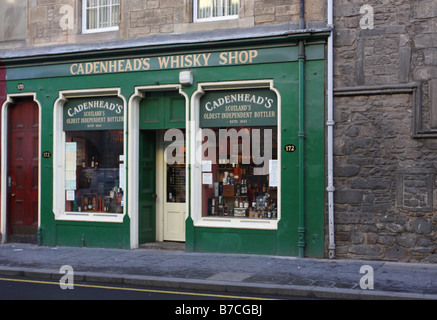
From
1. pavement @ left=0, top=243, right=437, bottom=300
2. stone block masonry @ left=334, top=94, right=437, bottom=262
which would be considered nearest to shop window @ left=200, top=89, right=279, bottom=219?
pavement @ left=0, top=243, right=437, bottom=300

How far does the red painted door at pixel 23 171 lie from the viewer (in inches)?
553

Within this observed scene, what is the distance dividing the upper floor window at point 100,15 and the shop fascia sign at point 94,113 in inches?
68.1

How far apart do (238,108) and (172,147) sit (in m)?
2.11

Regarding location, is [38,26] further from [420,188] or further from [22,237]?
[420,188]

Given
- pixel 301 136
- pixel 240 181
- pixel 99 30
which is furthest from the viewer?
pixel 99 30

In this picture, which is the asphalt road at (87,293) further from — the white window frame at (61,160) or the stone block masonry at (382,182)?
the white window frame at (61,160)

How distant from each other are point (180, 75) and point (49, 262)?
190 inches

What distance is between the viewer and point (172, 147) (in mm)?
13320

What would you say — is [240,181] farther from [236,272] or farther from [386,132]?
[386,132]

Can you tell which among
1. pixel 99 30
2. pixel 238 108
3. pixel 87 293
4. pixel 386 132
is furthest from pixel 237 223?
pixel 99 30

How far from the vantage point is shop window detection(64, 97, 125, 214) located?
43.4ft

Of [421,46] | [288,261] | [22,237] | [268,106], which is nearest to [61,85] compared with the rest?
[22,237]

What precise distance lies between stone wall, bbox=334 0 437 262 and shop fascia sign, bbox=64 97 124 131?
17.1 ft

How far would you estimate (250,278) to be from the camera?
9.30 m
